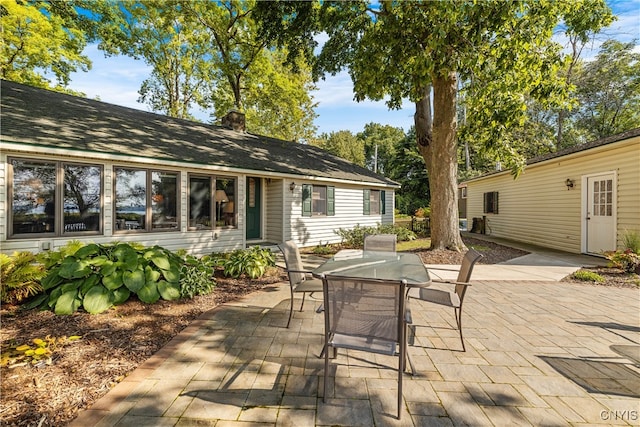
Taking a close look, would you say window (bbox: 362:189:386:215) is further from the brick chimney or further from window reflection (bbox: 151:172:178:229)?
window reflection (bbox: 151:172:178:229)

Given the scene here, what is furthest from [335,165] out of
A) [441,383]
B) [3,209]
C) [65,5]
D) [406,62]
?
[65,5]

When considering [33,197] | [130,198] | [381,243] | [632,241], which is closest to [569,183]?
[632,241]

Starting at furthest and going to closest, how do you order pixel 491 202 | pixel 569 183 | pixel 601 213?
pixel 491 202 → pixel 569 183 → pixel 601 213

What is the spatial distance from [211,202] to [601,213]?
11.2 metres

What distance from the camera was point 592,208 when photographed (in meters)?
8.36

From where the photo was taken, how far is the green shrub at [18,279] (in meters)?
3.64

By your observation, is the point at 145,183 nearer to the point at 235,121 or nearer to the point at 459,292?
the point at 235,121

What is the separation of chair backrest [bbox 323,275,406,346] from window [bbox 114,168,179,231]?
6.75 metres

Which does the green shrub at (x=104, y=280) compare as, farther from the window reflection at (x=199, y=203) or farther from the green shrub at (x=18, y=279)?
the window reflection at (x=199, y=203)

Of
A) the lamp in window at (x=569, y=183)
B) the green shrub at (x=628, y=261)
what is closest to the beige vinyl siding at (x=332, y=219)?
the lamp in window at (x=569, y=183)

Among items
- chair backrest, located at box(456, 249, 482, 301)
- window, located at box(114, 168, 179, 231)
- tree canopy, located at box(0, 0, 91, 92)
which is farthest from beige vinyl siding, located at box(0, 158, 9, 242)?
tree canopy, located at box(0, 0, 91, 92)

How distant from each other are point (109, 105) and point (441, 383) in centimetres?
1224

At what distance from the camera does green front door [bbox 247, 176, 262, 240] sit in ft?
33.0

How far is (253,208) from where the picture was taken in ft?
33.5
